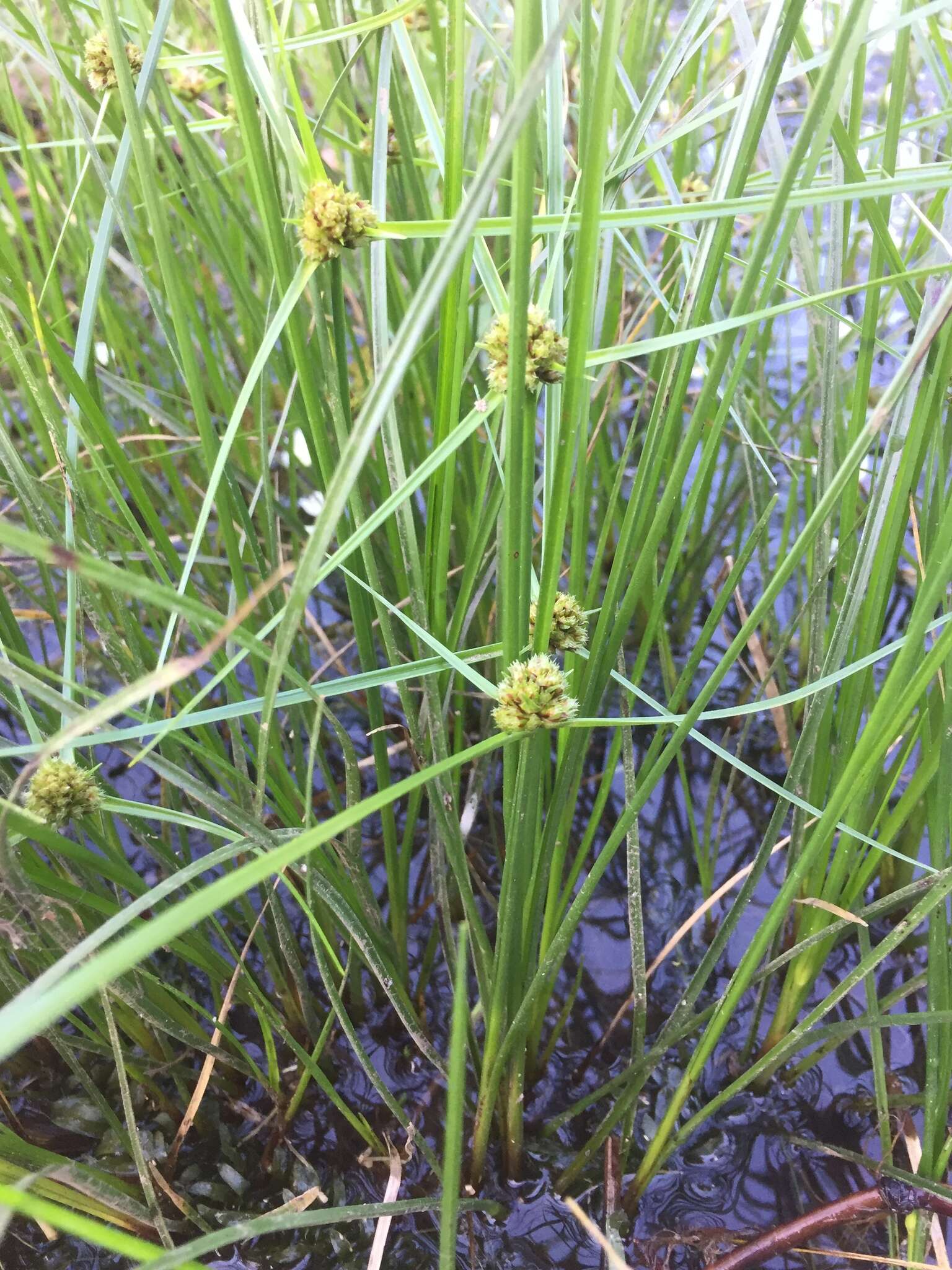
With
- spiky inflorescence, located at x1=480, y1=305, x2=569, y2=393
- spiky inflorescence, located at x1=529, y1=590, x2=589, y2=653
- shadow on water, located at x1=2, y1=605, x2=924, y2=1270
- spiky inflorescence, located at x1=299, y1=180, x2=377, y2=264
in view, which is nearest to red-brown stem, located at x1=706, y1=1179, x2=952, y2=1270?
shadow on water, located at x1=2, y1=605, x2=924, y2=1270

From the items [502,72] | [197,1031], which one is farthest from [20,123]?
[197,1031]

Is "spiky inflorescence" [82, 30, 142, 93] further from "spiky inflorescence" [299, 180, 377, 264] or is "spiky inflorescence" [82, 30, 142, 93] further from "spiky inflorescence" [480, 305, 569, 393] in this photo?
"spiky inflorescence" [480, 305, 569, 393]

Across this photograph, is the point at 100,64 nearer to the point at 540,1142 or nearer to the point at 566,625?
the point at 566,625

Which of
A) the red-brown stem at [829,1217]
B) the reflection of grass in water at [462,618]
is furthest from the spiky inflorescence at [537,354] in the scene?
the red-brown stem at [829,1217]

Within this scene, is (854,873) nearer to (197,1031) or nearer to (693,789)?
(693,789)

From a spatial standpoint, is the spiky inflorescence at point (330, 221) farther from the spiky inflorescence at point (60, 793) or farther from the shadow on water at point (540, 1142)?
the shadow on water at point (540, 1142)

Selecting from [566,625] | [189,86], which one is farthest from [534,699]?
[189,86]

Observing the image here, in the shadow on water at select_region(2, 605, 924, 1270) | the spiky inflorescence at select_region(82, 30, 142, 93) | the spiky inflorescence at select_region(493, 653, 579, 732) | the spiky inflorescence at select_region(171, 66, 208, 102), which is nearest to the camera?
the spiky inflorescence at select_region(493, 653, 579, 732)
